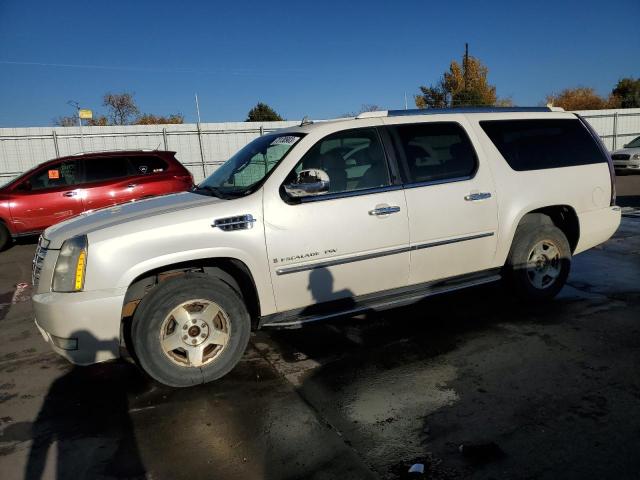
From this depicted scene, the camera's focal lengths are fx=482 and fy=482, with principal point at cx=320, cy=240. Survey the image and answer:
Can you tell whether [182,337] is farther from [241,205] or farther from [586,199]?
[586,199]

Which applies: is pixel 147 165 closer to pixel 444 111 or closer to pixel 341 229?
pixel 444 111

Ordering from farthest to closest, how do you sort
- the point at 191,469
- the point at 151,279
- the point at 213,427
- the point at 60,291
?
the point at 151,279
the point at 60,291
the point at 213,427
the point at 191,469

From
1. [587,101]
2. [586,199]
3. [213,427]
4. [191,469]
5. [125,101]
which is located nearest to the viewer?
[191,469]

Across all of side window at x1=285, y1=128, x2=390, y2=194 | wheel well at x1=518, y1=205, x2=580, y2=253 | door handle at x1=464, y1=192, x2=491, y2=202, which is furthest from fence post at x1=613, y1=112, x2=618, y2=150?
side window at x1=285, y1=128, x2=390, y2=194

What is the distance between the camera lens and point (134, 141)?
58.6 ft

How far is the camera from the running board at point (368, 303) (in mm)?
3648

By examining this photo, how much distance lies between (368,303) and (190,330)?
1402 mm

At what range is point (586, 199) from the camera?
486 cm

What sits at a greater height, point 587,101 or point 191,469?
point 587,101

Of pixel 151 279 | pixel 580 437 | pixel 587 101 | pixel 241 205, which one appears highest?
pixel 587 101

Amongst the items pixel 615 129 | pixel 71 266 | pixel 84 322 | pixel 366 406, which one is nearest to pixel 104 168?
pixel 71 266

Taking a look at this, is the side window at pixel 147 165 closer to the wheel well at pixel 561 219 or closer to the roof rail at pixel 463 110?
the roof rail at pixel 463 110

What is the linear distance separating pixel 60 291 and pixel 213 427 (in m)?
1.36

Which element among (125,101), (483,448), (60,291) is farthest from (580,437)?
(125,101)
